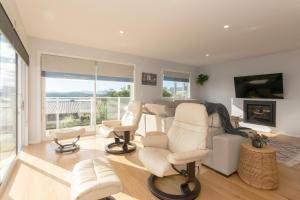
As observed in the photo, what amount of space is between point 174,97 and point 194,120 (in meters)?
4.49

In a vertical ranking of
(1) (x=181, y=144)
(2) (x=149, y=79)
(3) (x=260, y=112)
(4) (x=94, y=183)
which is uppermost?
(2) (x=149, y=79)

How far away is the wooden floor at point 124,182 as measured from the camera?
1934mm

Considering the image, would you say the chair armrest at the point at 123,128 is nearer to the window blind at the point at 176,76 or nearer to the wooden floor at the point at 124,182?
the wooden floor at the point at 124,182

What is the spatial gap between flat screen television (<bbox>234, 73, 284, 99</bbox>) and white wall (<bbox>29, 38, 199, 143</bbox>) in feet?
9.07

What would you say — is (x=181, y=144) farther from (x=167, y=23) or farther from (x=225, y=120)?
(x=167, y=23)

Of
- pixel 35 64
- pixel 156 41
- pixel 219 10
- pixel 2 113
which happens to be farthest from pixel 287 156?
pixel 35 64

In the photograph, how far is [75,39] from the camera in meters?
3.91

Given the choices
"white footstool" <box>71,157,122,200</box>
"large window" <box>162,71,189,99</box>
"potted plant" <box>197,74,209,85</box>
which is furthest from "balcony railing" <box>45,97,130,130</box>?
Result: "potted plant" <box>197,74,209,85</box>

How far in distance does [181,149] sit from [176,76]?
15.5ft

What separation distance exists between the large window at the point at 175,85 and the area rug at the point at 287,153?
346 cm

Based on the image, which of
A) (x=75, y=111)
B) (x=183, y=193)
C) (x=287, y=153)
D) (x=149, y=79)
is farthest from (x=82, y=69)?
(x=287, y=153)

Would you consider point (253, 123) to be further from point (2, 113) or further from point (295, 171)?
point (2, 113)

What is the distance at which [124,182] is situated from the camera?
2.22 m

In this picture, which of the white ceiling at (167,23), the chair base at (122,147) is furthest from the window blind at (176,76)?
the chair base at (122,147)
